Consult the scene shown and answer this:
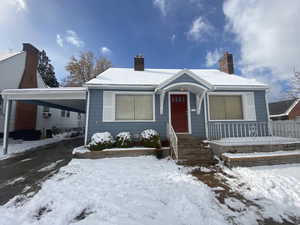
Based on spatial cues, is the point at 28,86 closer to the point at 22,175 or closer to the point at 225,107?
the point at 22,175

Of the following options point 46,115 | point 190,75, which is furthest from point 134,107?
point 46,115

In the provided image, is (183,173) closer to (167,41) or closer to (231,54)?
(231,54)

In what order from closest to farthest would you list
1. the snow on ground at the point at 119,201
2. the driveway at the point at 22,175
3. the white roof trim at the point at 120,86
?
the snow on ground at the point at 119,201 → the driveway at the point at 22,175 → the white roof trim at the point at 120,86

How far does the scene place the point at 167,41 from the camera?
44.3 ft

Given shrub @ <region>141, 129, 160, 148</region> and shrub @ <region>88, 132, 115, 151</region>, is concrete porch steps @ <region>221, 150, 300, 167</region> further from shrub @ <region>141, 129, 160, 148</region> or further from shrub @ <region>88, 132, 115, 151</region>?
shrub @ <region>88, 132, 115, 151</region>

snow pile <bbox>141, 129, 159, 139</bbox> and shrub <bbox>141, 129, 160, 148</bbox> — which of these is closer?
shrub <bbox>141, 129, 160, 148</bbox>

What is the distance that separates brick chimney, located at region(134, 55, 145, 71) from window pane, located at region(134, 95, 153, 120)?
10.9ft

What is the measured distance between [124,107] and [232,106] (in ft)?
20.0

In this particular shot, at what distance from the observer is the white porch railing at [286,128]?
713cm

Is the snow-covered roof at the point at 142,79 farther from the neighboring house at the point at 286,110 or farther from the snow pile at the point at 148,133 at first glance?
the neighboring house at the point at 286,110

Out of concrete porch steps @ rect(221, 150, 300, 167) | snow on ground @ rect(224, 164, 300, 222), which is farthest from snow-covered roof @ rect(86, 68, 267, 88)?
snow on ground @ rect(224, 164, 300, 222)

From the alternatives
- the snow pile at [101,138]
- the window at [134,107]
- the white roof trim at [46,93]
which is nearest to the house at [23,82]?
the white roof trim at [46,93]

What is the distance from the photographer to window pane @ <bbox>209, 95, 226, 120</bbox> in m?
8.34

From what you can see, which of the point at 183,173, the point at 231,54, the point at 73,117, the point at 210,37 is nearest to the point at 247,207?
the point at 183,173
